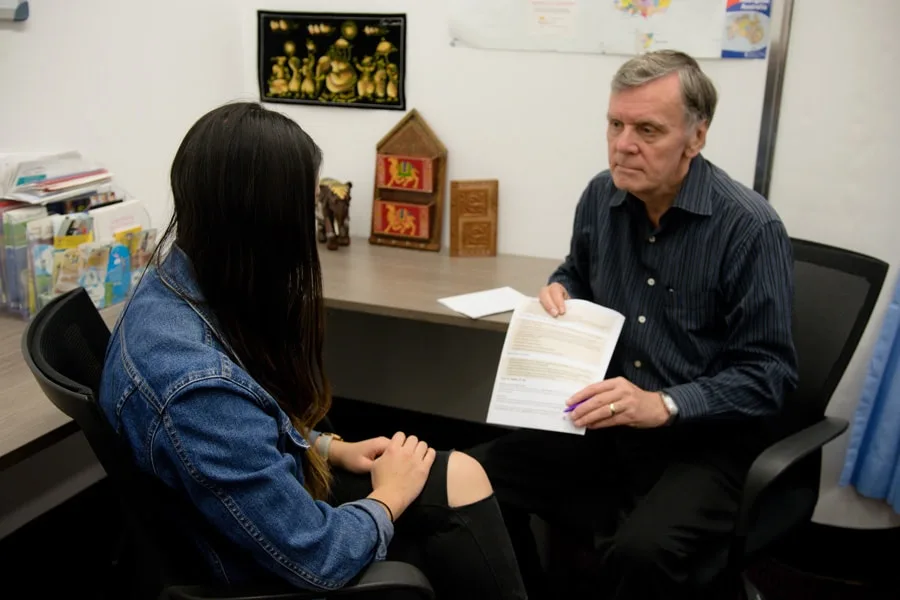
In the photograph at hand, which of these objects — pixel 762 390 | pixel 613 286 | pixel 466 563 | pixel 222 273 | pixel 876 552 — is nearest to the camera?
pixel 222 273

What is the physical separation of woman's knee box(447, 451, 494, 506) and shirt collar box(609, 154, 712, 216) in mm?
672

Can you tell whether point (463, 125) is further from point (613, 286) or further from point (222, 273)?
point (222, 273)

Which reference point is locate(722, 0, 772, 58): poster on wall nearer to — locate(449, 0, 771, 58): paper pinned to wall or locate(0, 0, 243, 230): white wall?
locate(449, 0, 771, 58): paper pinned to wall

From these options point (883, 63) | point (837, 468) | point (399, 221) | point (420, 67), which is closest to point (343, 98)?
point (420, 67)

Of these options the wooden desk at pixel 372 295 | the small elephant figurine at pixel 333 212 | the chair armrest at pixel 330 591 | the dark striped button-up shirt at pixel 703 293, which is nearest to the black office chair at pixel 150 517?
the chair armrest at pixel 330 591

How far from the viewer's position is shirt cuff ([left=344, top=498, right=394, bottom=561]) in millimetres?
1094

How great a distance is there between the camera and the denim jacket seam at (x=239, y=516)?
0.94 m

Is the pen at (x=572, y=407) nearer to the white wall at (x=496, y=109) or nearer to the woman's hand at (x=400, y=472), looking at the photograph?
the woman's hand at (x=400, y=472)

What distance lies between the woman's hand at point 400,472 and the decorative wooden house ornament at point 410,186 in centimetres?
111

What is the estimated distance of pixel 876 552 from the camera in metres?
2.18

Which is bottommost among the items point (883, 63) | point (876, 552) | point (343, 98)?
point (876, 552)

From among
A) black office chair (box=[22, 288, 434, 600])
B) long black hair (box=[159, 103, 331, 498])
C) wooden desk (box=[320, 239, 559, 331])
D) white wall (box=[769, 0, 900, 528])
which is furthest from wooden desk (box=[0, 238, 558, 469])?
white wall (box=[769, 0, 900, 528])

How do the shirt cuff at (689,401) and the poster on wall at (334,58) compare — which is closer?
the shirt cuff at (689,401)

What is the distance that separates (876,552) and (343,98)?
201 centimetres
